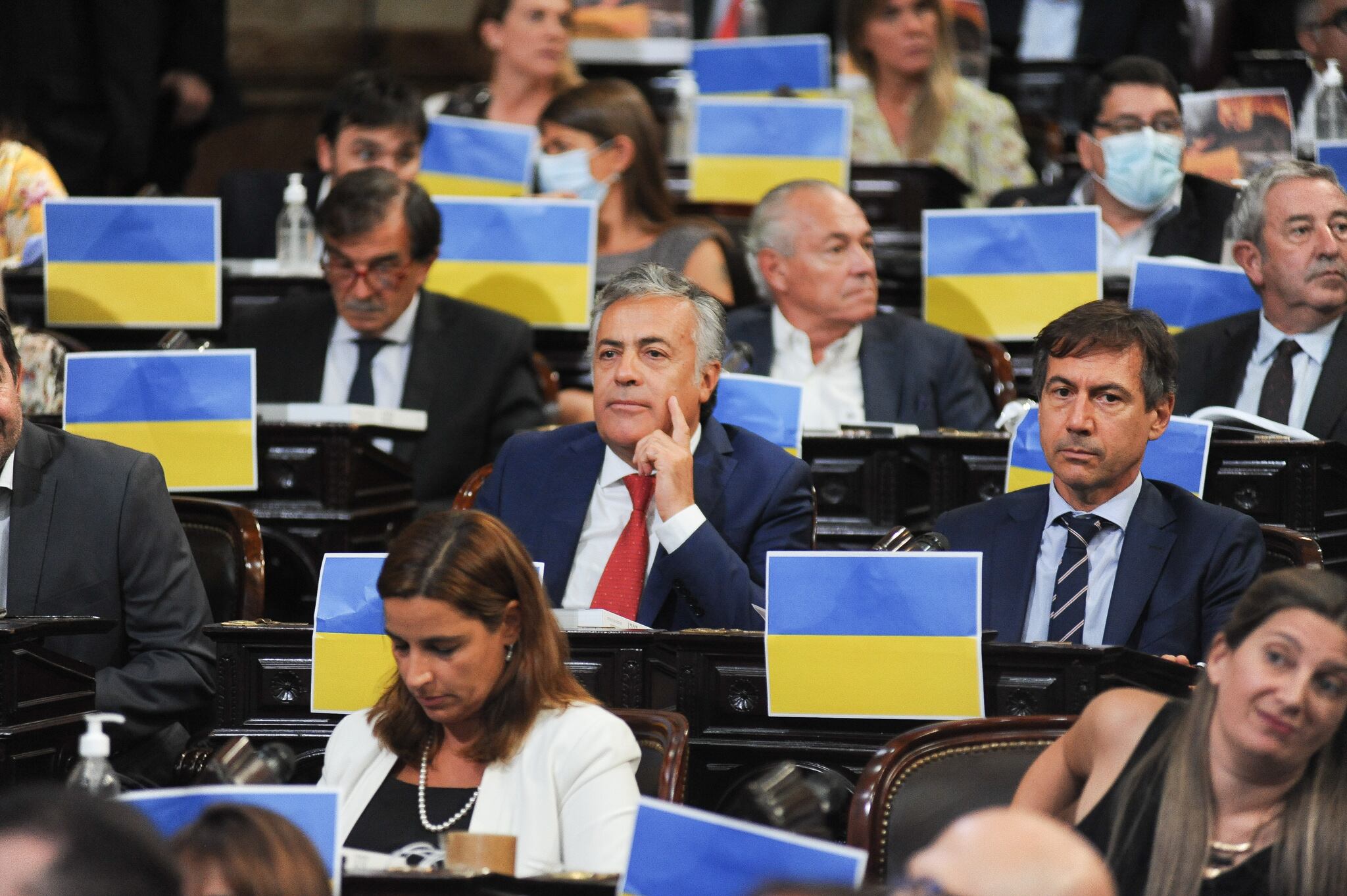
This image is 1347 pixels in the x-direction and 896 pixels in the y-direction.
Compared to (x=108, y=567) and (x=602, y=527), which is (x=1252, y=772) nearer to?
(x=602, y=527)

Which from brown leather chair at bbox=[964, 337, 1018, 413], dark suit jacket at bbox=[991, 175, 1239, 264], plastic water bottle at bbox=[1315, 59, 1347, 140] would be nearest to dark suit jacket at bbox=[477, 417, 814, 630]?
brown leather chair at bbox=[964, 337, 1018, 413]

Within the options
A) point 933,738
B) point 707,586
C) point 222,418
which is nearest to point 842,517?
point 707,586

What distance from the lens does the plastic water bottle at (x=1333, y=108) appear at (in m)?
6.42

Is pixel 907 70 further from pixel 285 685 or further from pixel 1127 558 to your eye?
pixel 285 685

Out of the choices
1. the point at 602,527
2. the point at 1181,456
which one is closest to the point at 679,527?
the point at 602,527

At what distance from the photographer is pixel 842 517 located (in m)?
4.60

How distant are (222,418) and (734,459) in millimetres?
1208

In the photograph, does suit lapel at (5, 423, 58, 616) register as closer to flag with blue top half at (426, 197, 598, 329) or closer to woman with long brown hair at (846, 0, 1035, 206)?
flag with blue top half at (426, 197, 598, 329)

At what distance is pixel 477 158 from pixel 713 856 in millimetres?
4492

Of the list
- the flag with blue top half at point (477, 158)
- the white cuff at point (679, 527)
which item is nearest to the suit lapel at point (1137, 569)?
the white cuff at point (679, 527)

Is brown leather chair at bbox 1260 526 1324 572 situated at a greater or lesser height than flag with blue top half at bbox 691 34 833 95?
lesser

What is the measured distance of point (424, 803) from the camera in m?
2.88

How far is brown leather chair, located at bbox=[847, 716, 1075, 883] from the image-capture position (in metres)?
2.74

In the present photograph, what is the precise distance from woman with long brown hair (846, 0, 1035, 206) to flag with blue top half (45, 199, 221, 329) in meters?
2.62
